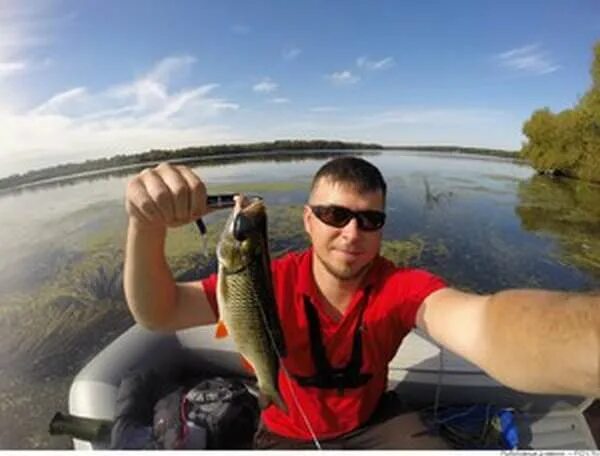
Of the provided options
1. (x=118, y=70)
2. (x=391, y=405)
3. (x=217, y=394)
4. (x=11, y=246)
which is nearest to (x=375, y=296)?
(x=391, y=405)

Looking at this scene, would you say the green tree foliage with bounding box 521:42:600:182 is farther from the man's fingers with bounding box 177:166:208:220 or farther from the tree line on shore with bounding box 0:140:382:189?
the man's fingers with bounding box 177:166:208:220

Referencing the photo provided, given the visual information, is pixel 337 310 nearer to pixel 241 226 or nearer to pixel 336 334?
pixel 336 334

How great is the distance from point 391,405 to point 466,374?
627mm

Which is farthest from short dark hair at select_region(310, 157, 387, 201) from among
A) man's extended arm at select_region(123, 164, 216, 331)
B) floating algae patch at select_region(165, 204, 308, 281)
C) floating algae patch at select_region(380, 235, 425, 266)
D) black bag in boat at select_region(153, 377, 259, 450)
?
floating algae patch at select_region(380, 235, 425, 266)

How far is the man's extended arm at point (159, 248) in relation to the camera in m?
1.00

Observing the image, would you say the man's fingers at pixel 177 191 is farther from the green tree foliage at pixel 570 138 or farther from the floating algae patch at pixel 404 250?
the green tree foliage at pixel 570 138

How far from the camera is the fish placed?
3.24 ft

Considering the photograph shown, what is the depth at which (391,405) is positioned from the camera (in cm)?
163

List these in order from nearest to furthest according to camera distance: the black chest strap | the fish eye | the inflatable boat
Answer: the fish eye < the black chest strap < the inflatable boat

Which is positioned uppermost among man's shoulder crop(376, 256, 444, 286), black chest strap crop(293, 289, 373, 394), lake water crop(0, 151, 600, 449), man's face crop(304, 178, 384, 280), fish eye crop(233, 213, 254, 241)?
fish eye crop(233, 213, 254, 241)

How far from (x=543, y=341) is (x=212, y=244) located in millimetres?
4579

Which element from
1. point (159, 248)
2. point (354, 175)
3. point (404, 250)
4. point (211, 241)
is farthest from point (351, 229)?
point (404, 250)

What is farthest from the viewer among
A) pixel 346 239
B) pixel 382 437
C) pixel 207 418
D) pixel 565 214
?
pixel 565 214

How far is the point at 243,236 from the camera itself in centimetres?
98
